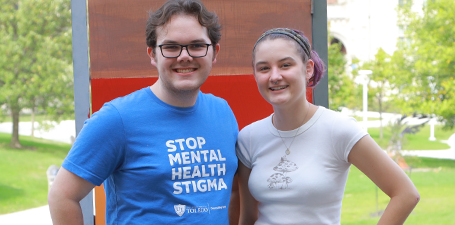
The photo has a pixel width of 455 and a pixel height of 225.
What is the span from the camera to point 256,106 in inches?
107

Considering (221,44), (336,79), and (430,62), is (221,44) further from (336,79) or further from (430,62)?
(336,79)

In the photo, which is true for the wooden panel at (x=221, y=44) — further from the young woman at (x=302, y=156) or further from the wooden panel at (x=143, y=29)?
the young woman at (x=302, y=156)

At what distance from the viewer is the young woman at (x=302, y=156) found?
1.76 m

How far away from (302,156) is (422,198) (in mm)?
12213

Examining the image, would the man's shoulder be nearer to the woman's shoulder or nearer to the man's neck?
the man's neck

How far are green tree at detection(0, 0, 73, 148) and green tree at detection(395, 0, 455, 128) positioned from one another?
11334 millimetres

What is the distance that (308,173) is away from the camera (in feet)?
5.94

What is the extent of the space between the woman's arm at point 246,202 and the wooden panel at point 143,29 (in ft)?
2.75

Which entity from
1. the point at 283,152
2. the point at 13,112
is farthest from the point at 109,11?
the point at 13,112

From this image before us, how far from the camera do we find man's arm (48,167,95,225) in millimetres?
1666

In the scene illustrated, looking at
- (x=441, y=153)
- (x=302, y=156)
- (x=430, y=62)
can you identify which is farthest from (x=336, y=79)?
(x=302, y=156)

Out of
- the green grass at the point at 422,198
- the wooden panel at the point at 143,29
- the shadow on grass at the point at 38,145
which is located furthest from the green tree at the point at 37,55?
the wooden panel at the point at 143,29

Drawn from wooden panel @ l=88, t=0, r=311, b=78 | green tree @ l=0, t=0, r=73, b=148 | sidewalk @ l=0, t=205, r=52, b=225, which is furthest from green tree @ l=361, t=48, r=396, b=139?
wooden panel @ l=88, t=0, r=311, b=78

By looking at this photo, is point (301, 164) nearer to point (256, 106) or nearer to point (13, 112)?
point (256, 106)
